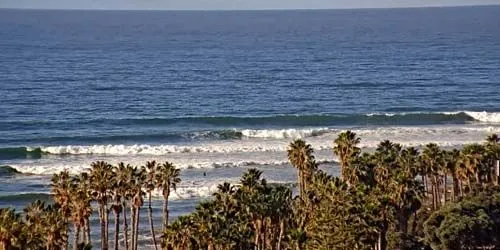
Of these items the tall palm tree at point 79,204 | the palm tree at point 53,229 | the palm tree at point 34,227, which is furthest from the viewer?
the tall palm tree at point 79,204

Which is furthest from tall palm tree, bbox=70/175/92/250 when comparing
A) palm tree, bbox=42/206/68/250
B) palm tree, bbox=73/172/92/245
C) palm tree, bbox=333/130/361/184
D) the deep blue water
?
the deep blue water

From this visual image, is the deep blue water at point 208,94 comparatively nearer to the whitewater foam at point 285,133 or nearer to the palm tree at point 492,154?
the whitewater foam at point 285,133

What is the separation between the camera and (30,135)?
110 m

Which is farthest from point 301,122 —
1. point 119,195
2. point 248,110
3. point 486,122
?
point 119,195

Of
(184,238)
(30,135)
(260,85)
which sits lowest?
(184,238)

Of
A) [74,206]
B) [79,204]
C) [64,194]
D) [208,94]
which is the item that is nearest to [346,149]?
[79,204]

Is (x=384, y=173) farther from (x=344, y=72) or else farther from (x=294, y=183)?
(x=344, y=72)

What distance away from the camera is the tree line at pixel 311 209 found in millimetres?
46000

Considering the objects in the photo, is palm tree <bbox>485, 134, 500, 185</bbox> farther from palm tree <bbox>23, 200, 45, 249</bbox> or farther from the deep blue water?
the deep blue water

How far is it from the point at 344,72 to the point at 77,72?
54509mm

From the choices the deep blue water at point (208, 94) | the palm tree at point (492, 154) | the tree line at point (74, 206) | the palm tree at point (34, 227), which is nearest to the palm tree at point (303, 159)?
the tree line at point (74, 206)

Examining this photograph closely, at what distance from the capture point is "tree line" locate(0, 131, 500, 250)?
46000mm

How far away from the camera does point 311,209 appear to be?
177 ft

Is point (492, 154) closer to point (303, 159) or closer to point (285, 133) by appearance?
point (303, 159)
